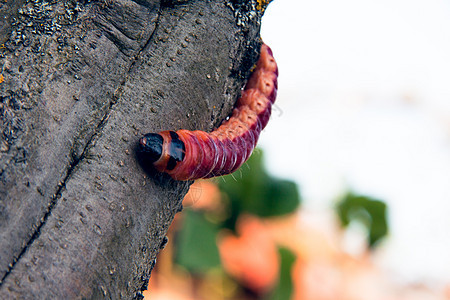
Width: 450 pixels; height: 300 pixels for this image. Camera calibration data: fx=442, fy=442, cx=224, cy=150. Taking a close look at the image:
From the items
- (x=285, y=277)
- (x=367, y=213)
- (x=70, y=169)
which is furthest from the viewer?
(x=367, y=213)

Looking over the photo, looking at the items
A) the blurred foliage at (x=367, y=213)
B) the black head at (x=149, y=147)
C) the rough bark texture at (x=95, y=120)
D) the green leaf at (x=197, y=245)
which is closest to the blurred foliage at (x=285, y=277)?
the green leaf at (x=197, y=245)

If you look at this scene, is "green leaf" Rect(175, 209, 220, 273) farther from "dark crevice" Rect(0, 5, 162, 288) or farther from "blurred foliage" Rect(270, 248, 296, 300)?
"dark crevice" Rect(0, 5, 162, 288)

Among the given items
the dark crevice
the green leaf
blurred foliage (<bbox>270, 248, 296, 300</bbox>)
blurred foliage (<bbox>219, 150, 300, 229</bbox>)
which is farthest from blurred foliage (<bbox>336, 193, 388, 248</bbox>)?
the dark crevice

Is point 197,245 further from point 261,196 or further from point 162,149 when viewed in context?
point 162,149

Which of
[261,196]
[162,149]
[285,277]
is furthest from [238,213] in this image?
[162,149]

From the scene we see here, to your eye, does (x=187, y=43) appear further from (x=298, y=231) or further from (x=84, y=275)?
(x=298, y=231)

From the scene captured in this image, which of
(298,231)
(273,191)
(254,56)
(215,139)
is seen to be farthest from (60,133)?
(298,231)
